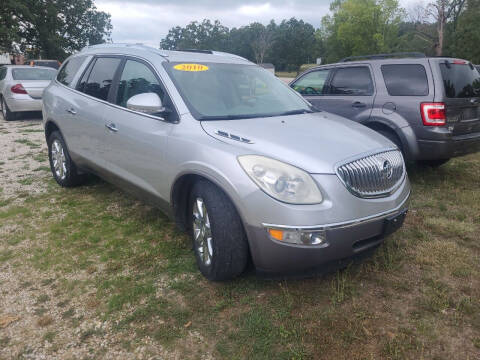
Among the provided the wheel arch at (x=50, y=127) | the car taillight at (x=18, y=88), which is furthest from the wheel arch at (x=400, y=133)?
the car taillight at (x=18, y=88)

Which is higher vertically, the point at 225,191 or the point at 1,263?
the point at 225,191

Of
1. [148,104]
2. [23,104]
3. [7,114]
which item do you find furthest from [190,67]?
[7,114]

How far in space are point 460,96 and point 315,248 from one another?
3.87 m

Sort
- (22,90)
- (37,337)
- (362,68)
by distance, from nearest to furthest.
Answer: (37,337) < (362,68) < (22,90)

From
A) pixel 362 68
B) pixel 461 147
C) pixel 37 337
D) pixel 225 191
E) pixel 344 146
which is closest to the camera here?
pixel 37 337

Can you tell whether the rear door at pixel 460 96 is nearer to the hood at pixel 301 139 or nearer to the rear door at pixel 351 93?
the rear door at pixel 351 93

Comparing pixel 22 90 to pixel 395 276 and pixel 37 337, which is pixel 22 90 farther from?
pixel 395 276

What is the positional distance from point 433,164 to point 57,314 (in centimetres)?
566

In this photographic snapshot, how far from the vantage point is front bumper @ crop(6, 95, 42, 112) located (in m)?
10.6

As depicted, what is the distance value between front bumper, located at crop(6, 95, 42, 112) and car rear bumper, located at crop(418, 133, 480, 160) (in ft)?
32.8

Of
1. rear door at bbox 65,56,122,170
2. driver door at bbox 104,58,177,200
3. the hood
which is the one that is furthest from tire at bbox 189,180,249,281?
rear door at bbox 65,56,122,170

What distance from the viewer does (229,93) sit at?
3498mm

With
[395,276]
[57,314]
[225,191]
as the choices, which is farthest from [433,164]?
[57,314]

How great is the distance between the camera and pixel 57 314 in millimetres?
2670
